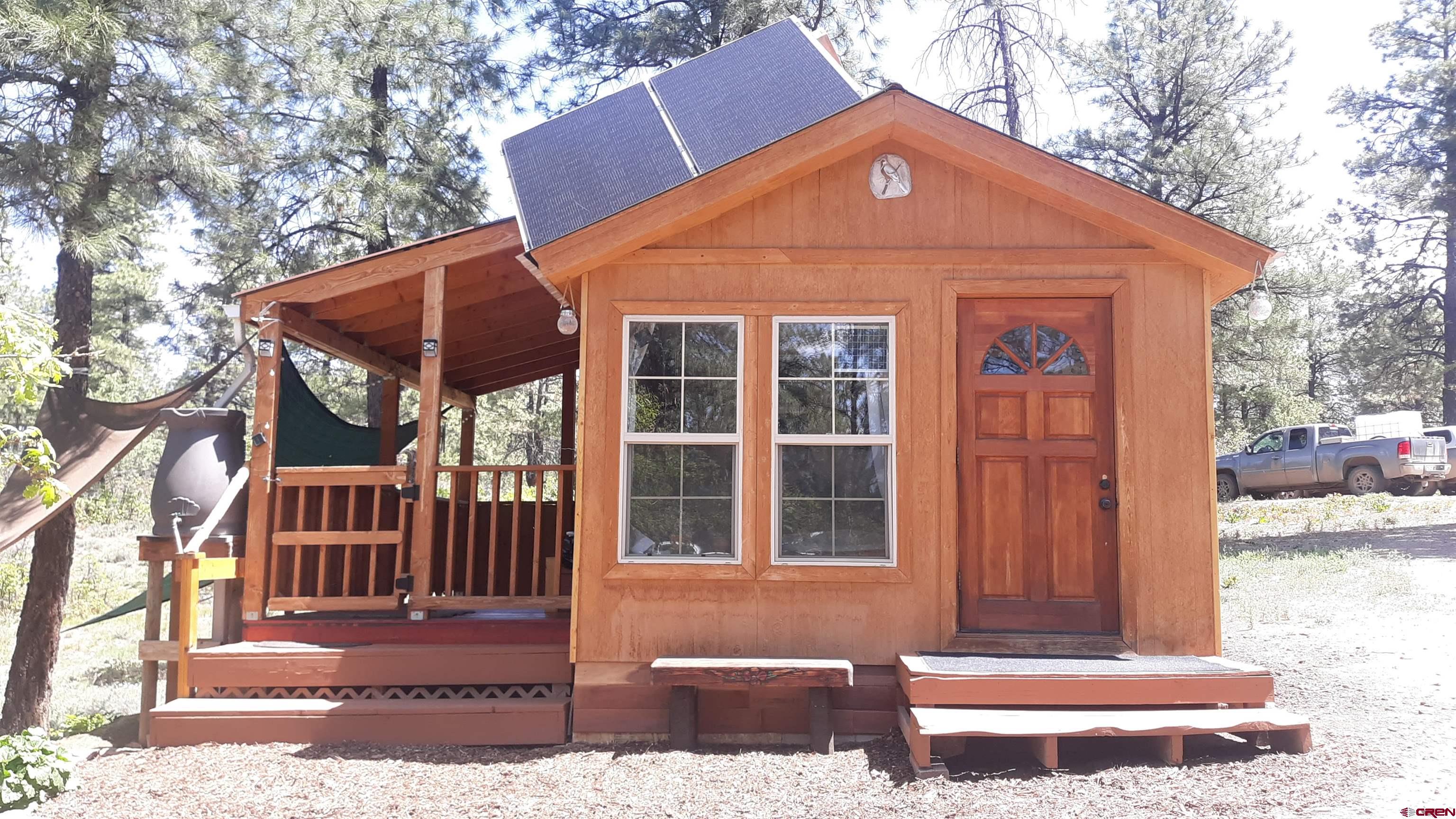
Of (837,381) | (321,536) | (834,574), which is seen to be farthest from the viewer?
(321,536)

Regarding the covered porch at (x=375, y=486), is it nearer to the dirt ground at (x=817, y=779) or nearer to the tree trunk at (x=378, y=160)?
the dirt ground at (x=817, y=779)

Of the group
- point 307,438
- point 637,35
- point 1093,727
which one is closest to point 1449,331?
point 637,35

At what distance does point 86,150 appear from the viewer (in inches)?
332

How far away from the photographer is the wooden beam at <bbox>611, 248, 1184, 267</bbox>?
5.58m

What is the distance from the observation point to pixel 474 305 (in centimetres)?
749

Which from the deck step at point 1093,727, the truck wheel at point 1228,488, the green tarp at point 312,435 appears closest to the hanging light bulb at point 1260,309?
the deck step at point 1093,727

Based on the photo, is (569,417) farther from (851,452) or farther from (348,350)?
(851,452)

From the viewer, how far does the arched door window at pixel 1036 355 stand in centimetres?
568

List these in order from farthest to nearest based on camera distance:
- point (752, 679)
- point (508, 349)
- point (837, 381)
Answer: point (508, 349) < point (837, 381) < point (752, 679)

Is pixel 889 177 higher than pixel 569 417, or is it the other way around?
pixel 889 177

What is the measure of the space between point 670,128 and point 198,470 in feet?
15.2

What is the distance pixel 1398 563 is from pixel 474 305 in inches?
389

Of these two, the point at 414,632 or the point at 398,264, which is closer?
the point at 414,632

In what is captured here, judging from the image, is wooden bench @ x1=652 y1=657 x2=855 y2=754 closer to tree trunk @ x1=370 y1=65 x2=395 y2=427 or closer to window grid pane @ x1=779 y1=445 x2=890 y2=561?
window grid pane @ x1=779 y1=445 x2=890 y2=561
